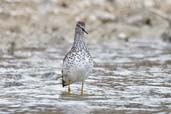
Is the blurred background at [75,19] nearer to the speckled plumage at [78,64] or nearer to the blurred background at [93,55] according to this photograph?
the blurred background at [93,55]

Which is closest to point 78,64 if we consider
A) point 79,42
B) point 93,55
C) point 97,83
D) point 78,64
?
point 78,64

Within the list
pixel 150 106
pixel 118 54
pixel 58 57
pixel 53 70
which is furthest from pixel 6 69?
pixel 150 106

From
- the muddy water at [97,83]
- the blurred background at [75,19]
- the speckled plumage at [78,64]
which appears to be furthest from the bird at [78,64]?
the blurred background at [75,19]

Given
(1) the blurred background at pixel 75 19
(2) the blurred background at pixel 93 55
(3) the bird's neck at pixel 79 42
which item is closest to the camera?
(2) the blurred background at pixel 93 55

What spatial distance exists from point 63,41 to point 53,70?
5.01 meters

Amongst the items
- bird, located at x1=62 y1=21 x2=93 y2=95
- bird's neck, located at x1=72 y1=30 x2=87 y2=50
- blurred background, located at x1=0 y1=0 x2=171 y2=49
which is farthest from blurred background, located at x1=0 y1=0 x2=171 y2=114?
bird's neck, located at x1=72 y1=30 x2=87 y2=50

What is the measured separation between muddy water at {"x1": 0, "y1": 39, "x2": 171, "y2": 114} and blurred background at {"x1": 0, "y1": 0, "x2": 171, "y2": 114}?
0.04 feet

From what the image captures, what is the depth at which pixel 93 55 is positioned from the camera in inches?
681

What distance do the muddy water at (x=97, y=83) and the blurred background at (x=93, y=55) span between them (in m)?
0.01

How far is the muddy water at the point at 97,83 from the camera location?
34.3 ft

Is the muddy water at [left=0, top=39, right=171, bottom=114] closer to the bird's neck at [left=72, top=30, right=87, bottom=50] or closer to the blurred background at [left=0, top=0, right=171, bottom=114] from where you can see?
the blurred background at [left=0, top=0, right=171, bottom=114]

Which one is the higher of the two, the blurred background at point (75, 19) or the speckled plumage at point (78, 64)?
the blurred background at point (75, 19)

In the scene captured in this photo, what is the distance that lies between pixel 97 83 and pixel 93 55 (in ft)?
14.2

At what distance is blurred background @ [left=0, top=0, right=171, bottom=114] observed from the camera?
1084cm
